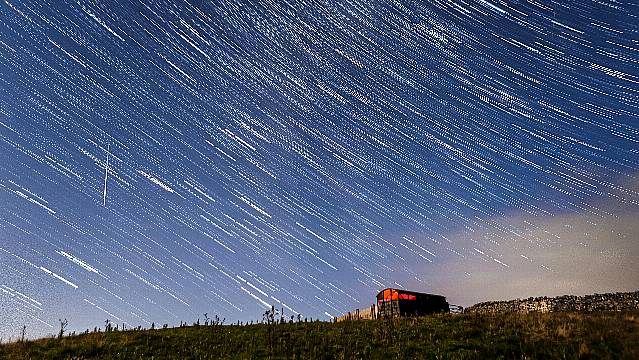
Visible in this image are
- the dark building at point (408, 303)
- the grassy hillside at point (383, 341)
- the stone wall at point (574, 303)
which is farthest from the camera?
the dark building at point (408, 303)

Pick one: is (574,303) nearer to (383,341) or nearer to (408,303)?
(408,303)

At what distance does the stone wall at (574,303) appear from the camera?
129 feet

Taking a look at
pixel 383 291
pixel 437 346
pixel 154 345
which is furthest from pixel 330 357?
pixel 383 291

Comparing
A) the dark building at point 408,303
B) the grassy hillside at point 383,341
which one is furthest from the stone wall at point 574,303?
the grassy hillside at point 383,341

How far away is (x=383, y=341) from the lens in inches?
920

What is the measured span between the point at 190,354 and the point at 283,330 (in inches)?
251

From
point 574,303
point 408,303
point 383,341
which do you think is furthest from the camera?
point 408,303

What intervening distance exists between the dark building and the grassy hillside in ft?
43.9

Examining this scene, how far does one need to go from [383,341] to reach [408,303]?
21341 mm

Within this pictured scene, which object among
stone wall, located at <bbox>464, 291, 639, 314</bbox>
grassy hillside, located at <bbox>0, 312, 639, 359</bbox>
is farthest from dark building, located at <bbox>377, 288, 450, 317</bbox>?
grassy hillside, located at <bbox>0, 312, 639, 359</bbox>

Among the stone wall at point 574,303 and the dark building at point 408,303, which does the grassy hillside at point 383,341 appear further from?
the dark building at point 408,303

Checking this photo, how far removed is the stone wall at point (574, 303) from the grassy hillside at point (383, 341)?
40.3ft

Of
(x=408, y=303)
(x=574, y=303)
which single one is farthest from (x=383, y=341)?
(x=574, y=303)

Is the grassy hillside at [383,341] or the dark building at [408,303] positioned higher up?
the dark building at [408,303]
